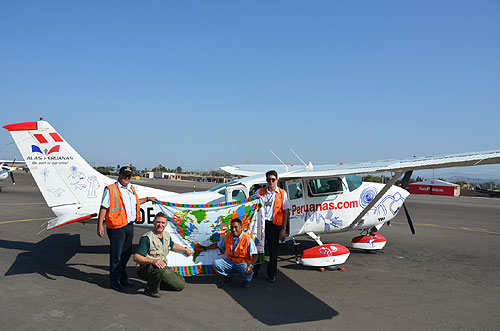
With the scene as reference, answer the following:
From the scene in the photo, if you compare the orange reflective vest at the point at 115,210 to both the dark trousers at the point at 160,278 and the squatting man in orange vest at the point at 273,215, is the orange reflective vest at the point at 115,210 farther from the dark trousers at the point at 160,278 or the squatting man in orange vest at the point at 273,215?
the squatting man in orange vest at the point at 273,215

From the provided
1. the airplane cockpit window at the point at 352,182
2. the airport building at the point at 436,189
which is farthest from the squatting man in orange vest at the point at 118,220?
the airport building at the point at 436,189

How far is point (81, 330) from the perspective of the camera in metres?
3.91

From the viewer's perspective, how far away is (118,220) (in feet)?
17.4

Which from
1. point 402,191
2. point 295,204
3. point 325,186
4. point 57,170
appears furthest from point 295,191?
point 57,170

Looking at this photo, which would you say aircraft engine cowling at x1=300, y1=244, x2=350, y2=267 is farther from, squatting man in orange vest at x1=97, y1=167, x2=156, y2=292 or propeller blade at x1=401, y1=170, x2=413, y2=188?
squatting man in orange vest at x1=97, y1=167, x2=156, y2=292

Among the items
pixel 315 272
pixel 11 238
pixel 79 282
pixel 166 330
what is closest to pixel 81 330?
pixel 166 330

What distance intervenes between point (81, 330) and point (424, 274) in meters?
5.98

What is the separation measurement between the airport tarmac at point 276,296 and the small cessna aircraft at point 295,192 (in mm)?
841

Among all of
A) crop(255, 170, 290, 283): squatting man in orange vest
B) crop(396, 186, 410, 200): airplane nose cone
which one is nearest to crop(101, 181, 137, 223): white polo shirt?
crop(255, 170, 290, 283): squatting man in orange vest

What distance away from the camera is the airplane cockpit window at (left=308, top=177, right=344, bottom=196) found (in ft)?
25.2

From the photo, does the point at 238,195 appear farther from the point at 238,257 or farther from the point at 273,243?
the point at 238,257

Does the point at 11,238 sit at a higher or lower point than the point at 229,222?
lower

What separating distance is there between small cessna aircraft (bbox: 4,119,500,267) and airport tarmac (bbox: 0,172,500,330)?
0.84 m

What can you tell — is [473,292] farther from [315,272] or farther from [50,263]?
[50,263]
